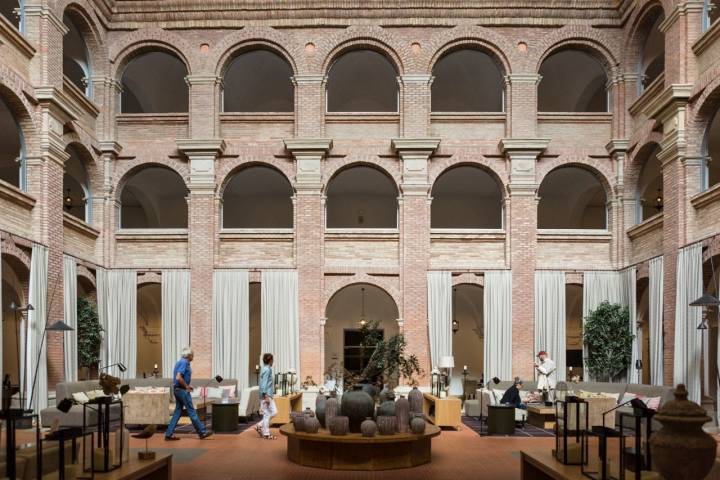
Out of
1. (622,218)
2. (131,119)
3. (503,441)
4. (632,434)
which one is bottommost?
(503,441)

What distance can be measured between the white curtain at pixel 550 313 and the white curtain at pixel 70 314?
11.6 meters

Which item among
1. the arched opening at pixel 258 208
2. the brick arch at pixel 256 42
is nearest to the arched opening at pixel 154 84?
A: the brick arch at pixel 256 42

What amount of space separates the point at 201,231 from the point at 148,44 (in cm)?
536

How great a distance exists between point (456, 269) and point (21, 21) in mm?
12004

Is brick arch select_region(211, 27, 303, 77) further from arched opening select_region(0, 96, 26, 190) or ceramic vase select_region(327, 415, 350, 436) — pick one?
ceramic vase select_region(327, 415, 350, 436)

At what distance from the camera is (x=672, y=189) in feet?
56.5

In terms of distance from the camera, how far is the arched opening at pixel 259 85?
2481cm

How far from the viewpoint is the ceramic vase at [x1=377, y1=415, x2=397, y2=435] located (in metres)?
10.9

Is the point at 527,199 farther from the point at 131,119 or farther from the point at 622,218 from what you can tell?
the point at 131,119

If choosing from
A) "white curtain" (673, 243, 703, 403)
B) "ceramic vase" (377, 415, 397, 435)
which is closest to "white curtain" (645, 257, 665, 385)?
"white curtain" (673, 243, 703, 403)

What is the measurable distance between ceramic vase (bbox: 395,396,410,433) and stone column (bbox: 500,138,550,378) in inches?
408

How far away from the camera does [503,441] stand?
46.7 feet

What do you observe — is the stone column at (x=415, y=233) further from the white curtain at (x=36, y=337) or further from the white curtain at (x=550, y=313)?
the white curtain at (x=36, y=337)

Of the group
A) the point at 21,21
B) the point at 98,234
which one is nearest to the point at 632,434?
the point at 21,21
